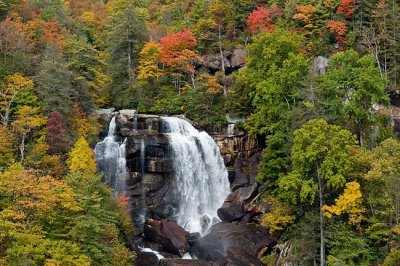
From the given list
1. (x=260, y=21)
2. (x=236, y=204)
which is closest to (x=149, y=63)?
(x=260, y=21)

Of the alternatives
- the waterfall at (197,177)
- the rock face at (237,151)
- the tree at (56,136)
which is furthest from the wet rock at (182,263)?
the tree at (56,136)

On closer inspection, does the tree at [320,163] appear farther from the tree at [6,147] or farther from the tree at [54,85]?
the tree at [54,85]

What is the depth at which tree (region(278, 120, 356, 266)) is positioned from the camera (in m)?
29.6

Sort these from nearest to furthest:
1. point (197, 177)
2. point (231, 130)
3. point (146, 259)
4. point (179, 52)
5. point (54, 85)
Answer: point (146, 259) → point (54, 85) → point (197, 177) → point (231, 130) → point (179, 52)

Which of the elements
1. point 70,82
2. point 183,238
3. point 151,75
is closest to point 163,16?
point 151,75

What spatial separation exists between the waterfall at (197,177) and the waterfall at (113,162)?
177 inches

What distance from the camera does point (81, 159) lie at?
32688 mm

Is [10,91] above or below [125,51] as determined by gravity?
below

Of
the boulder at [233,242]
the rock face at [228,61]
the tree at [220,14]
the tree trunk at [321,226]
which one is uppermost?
the tree at [220,14]

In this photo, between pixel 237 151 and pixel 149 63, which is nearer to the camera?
pixel 237 151

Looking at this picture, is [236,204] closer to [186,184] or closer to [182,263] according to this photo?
[186,184]

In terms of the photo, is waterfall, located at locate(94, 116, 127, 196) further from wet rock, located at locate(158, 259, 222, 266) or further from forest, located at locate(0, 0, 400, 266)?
wet rock, located at locate(158, 259, 222, 266)

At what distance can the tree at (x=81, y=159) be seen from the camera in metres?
32.2

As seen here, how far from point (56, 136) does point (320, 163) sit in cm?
1953
